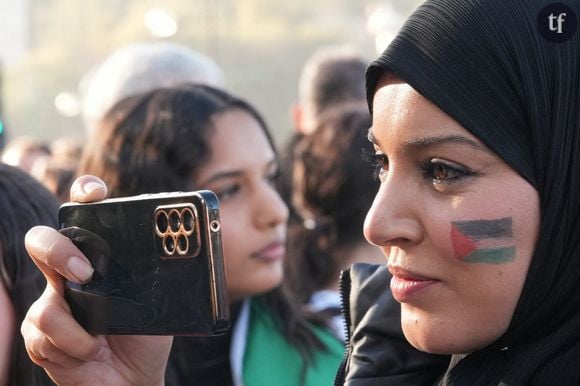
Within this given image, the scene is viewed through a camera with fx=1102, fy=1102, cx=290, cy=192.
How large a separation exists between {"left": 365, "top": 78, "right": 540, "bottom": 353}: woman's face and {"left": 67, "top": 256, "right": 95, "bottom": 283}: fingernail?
548 mm

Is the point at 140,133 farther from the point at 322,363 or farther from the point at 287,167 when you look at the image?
the point at 287,167

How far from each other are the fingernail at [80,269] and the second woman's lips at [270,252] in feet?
4.53

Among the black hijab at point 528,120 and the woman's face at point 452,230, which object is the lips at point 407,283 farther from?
the black hijab at point 528,120

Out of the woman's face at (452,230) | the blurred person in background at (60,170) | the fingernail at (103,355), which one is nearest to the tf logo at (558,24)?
the woman's face at (452,230)

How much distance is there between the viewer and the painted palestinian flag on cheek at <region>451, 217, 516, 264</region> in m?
1.83

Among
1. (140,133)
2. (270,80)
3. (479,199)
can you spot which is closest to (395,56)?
(479,199)

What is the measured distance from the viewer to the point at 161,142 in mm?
3467

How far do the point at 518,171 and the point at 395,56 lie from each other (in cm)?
30

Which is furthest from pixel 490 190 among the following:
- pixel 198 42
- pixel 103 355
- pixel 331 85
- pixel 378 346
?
pixel 198 42

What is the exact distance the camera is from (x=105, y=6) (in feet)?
76.4

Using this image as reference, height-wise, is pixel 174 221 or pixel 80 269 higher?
pixel 174 221

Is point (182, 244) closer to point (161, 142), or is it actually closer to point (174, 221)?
point (174, 221)

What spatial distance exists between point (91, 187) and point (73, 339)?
0.29 m

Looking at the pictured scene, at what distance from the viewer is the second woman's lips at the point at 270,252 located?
3.44m
